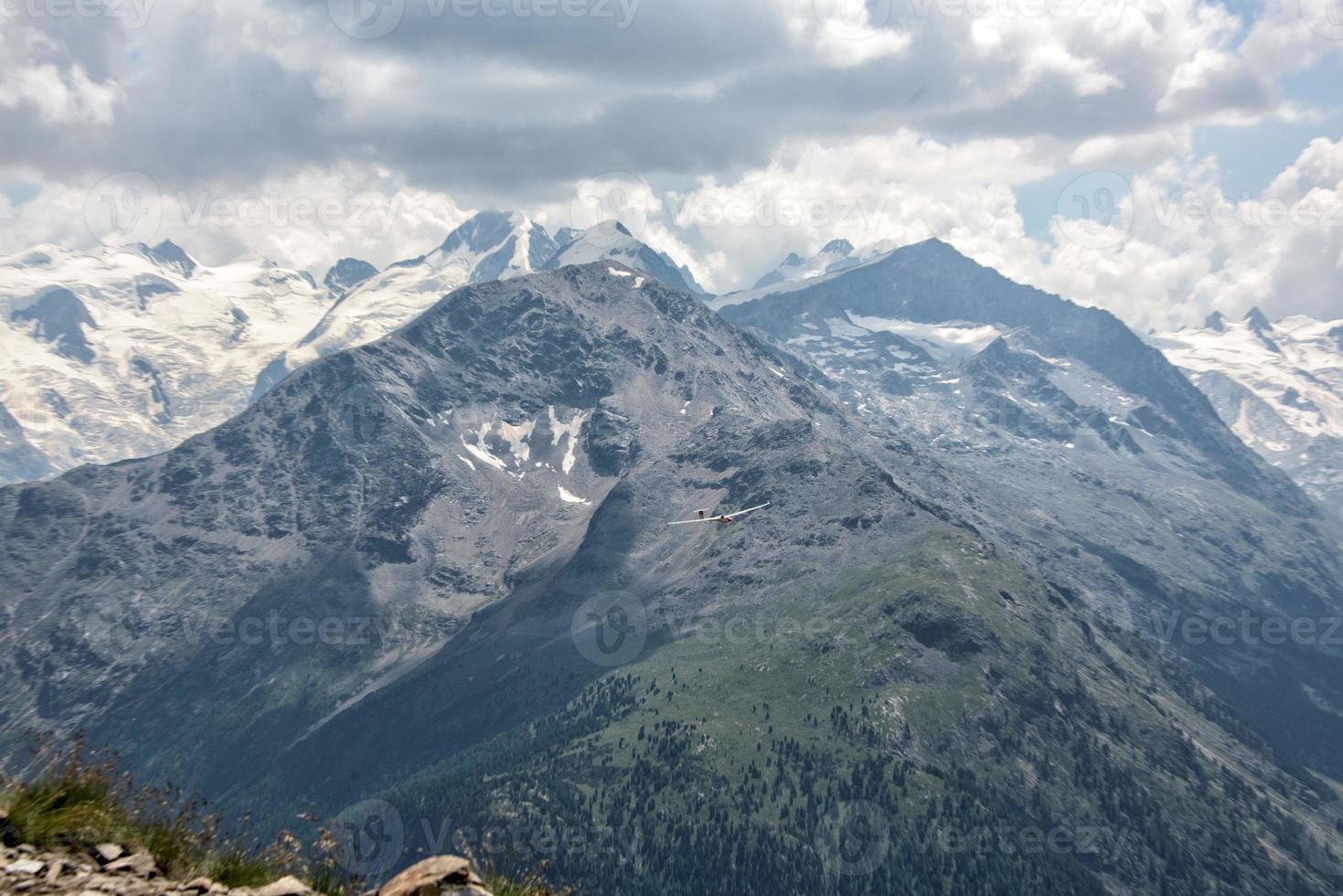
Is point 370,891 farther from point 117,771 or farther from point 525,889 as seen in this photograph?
point 117,771

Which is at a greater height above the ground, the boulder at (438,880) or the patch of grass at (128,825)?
the patch of grass at (128,825)

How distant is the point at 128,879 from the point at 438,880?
20.7 ft

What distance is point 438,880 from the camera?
23266 mm

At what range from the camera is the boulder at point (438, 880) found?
75.3ft

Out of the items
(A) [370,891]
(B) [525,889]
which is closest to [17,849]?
(A) [370,891]

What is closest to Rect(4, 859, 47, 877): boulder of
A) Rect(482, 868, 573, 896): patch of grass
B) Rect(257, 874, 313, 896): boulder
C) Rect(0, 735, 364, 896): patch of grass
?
Rect(0, 735, 364, 896): patch of grass

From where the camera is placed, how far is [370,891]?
24.6 metres

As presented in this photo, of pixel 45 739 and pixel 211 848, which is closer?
pixel 45 739

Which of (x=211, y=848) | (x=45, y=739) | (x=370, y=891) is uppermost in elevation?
(x=45, y=739)

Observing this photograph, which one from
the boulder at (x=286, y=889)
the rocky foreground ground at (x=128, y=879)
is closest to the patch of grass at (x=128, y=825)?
the rocky foreground ground at (x=128, y=879)

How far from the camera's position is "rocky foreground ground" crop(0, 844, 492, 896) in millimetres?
20375

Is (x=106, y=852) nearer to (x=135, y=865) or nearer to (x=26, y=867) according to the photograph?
(x=135, y=865)

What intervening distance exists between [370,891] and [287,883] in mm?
2478

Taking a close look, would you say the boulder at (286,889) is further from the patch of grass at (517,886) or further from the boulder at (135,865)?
the patch of grass at (517,886)
